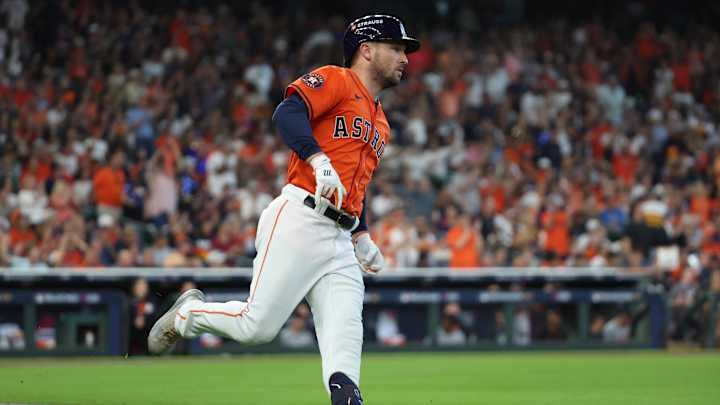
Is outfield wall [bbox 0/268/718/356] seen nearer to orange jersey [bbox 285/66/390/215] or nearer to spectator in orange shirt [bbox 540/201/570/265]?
spectator in orange shirt [bbox 540/201/570/265]

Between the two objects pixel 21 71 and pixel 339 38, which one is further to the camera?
pixel 339 38

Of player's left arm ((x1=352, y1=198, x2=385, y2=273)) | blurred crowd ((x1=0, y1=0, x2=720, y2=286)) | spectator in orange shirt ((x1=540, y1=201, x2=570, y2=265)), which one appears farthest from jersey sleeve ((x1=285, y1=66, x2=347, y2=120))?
spectator in orange shirt ((x1=540, y1=201, x2=570, y2=265))

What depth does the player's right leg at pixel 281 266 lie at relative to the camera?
6.12 meters

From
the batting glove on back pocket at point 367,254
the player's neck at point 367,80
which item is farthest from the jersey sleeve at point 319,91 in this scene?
the batting glove on back pocket at point 367,254

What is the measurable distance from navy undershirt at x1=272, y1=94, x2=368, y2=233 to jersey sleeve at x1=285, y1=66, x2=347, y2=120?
0.03m

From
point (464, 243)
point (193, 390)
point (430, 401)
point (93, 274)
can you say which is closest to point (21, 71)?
point (93, 274)

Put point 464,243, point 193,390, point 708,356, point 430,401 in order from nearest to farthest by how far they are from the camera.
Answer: point 430,401 < point 193,390 < point 708,356 < point 464,243

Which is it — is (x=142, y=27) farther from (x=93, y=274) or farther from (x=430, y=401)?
(x=430, y=401)

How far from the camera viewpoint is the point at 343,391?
19.3 ft

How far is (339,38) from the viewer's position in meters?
21.7

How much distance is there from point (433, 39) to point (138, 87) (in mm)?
6169

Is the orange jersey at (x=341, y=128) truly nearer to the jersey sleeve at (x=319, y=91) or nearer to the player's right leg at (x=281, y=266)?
the jersey sleeve at (x=319, y=91)

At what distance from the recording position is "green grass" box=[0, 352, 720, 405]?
8.77 m

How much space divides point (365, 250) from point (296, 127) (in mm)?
954
